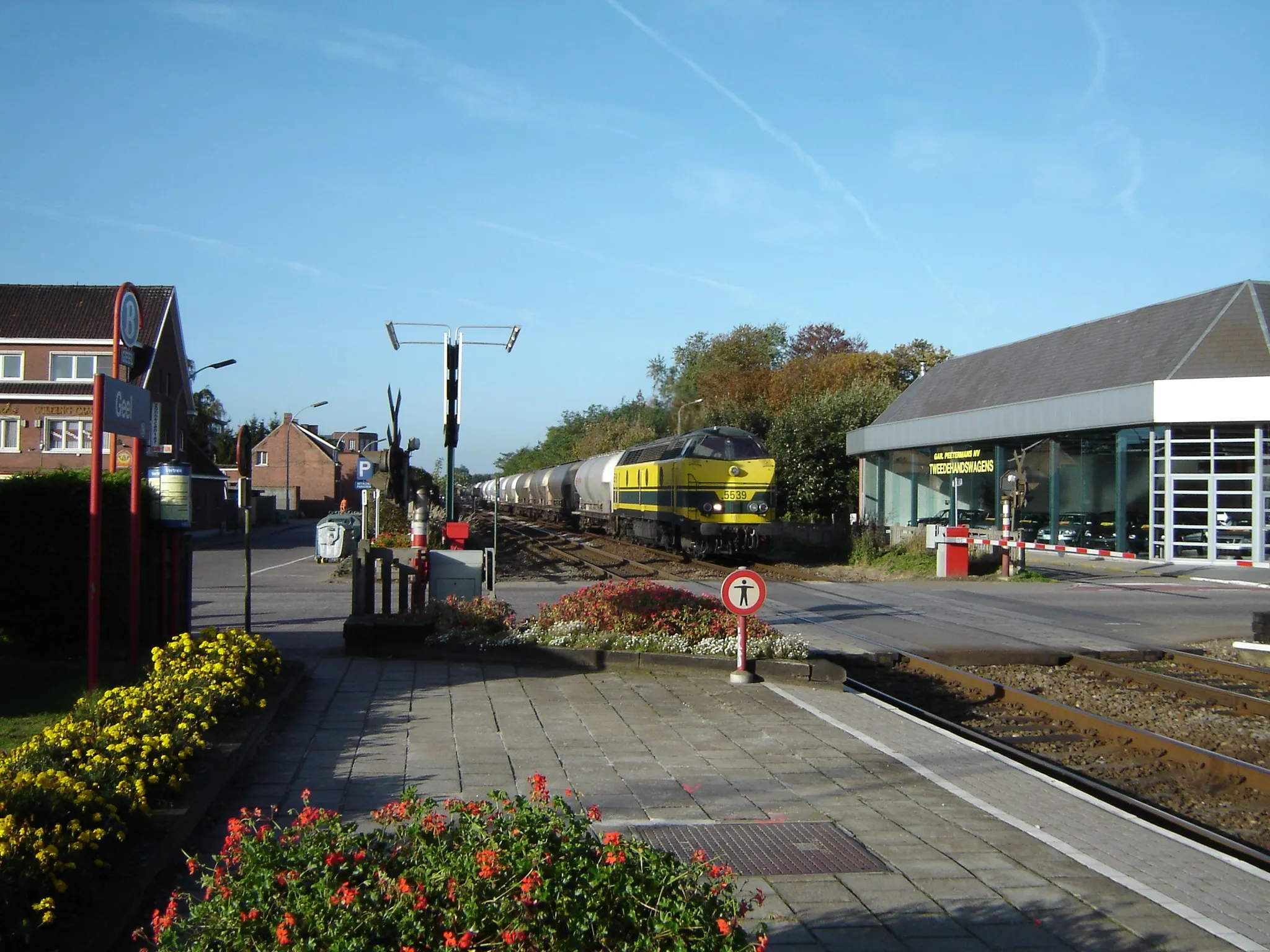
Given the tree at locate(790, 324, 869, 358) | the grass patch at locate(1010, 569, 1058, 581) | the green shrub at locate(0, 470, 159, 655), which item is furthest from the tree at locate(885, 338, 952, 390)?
the green shrub at locate(0, 470, 159, 655)

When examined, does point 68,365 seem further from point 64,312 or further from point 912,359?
point 912,359

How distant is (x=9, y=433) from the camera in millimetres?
45250

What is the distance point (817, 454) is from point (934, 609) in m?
25.7

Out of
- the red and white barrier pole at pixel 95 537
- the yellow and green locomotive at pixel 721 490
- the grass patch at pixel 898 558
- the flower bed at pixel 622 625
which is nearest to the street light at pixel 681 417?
the grass patch at pixel 898 558

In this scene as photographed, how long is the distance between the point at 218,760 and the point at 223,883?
3.41m

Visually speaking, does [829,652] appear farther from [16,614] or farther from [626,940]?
[626,940]

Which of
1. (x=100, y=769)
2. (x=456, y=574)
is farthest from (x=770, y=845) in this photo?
(x=456, y=574)

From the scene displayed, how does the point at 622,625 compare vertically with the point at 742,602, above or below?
below

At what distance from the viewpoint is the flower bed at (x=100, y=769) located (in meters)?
3.82

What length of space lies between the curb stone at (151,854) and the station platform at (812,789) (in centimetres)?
22

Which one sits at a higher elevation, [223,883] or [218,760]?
[223,883]

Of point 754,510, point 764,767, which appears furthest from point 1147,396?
point 764,767

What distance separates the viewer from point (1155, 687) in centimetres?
1209

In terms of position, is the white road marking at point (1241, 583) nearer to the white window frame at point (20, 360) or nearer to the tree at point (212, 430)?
the white window frame at point (20, 360)
